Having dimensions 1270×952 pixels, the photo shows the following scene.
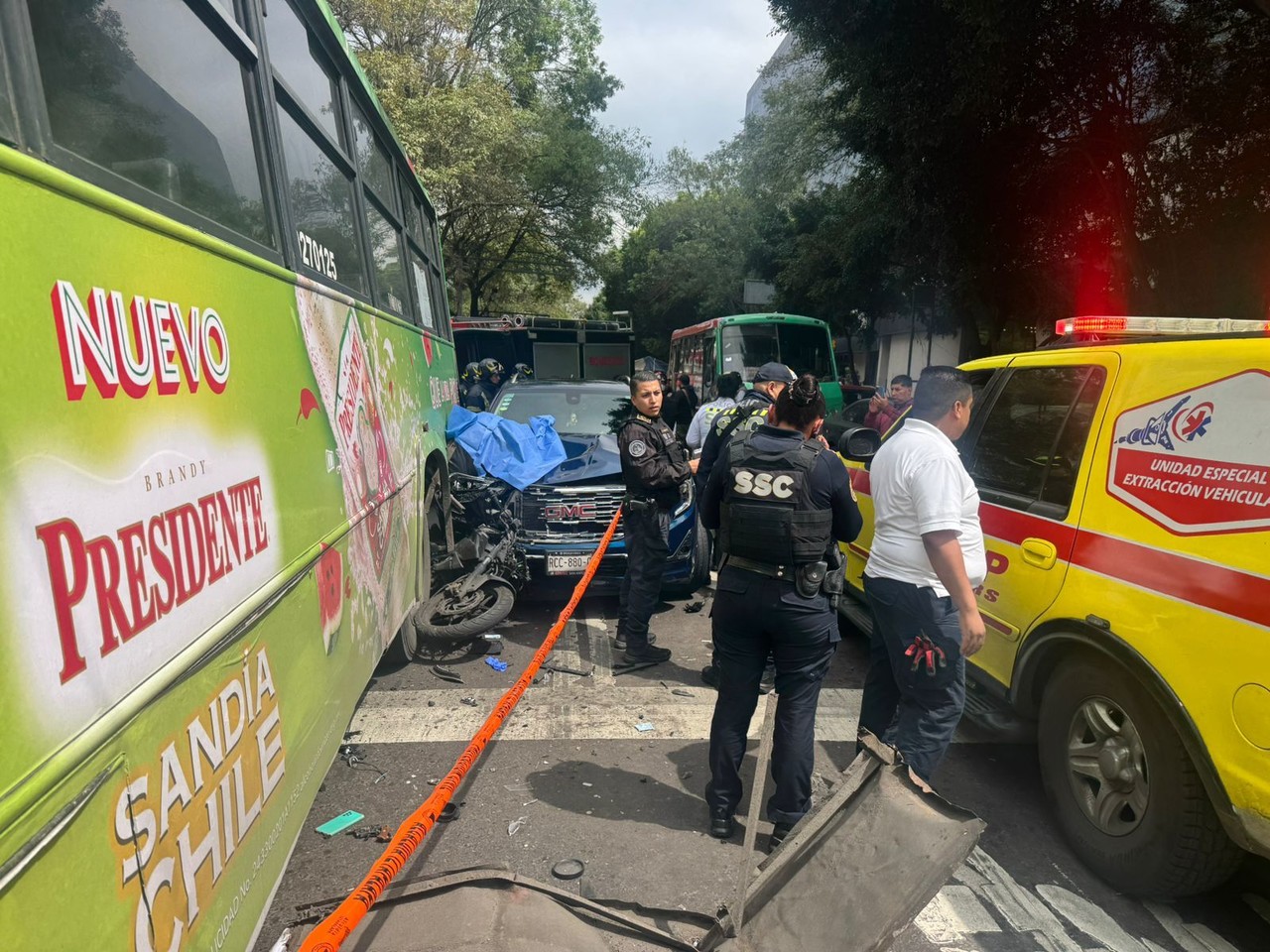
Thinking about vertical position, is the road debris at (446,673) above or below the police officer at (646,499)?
below

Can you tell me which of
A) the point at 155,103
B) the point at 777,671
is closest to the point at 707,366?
the point at 777,671

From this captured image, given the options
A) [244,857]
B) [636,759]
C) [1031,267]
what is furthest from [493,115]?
[244,857]

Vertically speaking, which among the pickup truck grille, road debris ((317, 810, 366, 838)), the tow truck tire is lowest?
road debris ((317, 810, 366, 838))

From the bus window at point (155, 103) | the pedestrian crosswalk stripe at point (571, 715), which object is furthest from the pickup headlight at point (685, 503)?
the bus window at point (155, 103)

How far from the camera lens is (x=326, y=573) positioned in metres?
2.68

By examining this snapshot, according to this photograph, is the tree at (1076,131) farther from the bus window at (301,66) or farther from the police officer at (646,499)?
the bus window at (301,66)

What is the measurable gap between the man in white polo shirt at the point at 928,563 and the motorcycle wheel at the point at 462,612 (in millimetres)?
2625

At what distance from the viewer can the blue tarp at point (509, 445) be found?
5.77 meters

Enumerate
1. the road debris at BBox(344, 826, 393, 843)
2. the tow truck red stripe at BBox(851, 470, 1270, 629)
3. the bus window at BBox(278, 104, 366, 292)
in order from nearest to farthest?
the tow truck red stripe at BBox(851, 470, 1270, 629)
the bus window at BBox(278, 104, 366, 292)
the road debris at BBox(344, 826, 393, 843)

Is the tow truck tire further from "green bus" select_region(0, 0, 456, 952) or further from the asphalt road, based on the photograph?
"green bus" select_region(0, 0, 456, 952)

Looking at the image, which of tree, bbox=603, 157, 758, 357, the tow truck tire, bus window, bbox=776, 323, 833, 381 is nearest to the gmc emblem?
the tow truck tire

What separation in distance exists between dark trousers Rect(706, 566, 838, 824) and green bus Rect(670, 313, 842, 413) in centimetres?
1268

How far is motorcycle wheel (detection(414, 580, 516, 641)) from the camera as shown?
475cm

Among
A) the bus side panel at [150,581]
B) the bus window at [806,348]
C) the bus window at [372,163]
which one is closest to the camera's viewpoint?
the bus side panel at [150,581]
